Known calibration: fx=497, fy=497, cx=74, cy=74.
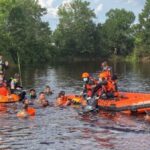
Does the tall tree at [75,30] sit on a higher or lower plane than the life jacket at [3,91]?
higher

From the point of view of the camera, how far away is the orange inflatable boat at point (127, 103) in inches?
968

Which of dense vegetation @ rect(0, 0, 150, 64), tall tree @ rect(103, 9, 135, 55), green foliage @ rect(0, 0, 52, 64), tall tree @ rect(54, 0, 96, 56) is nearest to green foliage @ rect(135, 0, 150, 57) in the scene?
dense vegetation @ rect(0, 0, 150, 64)

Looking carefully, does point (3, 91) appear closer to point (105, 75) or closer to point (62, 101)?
point (62, 101)

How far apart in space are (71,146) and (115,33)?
105 meters

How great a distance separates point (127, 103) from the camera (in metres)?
25.3

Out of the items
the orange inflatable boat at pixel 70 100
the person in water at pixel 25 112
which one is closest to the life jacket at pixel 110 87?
the orange inflatable boat at pixel 70 100

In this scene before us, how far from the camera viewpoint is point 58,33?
11594cm

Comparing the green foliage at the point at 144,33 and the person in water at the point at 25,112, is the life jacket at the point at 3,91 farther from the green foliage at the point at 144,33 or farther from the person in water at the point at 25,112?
the green foliage at the point at 144,33

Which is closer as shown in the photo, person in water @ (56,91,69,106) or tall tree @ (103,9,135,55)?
person in water @ (56,91,69,106)

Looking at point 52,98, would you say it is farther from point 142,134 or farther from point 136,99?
point 142,134

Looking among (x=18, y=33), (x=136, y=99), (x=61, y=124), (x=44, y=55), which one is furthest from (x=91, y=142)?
(x=44, y=55)

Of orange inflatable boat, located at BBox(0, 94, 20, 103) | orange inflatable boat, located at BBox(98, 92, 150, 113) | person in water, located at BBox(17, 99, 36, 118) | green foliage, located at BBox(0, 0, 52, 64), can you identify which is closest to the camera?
orange inflatable boat, located at BBox(98, 92, 150, 113)

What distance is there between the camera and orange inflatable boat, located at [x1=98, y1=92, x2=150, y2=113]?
24.6m

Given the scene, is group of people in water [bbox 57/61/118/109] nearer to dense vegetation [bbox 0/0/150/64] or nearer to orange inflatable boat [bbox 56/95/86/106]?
orange inflatable boat [bbox 56/95/86/106]
